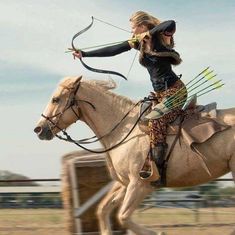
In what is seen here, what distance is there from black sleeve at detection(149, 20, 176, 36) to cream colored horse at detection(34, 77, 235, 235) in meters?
1.15

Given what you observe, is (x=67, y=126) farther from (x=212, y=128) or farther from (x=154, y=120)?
(x=212, y=128)

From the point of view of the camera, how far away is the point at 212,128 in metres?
8.43

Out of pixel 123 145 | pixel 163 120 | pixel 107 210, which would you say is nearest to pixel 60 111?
pixel 123 145

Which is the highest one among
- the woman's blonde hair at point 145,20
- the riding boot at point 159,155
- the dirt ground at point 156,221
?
the woman's blonde hair at point 145,20

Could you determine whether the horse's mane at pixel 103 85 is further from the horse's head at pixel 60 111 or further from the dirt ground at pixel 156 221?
the dirt ground at pixel 156 221

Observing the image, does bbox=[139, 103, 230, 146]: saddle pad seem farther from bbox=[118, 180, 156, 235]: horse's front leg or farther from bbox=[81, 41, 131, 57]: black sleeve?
bbox=[81, 41, 131, 57]: black sleeve

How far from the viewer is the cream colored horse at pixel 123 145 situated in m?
8.47

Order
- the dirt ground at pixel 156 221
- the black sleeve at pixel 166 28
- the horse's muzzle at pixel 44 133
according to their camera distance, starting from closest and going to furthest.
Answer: the black sleeve at pixel 166 28 → the horse's muzzle at pixel 44 133 → the dirt ground at pixel 156 221

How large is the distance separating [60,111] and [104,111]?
0.60 metres

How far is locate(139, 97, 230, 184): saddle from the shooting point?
27.6 feet

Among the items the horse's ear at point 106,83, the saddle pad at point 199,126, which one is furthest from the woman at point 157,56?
the horse's ear at point 106,83

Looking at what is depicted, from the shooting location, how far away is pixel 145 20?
29.1ft

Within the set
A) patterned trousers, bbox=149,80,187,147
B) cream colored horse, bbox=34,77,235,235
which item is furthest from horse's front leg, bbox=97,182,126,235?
patterned trousers, bbox=149,80,187,147

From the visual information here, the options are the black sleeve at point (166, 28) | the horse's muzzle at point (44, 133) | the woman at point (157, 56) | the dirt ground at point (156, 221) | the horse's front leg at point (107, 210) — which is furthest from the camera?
the dirt ground at point (156, 221)
